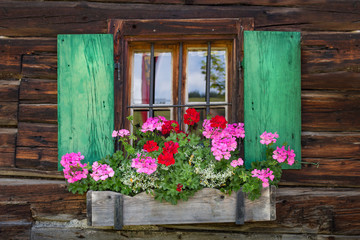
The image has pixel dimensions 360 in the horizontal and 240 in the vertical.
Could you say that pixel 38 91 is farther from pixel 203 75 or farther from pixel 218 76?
pixel 218 76

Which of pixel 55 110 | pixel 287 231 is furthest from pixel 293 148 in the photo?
pixel 55 110

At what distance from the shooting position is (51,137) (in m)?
2.75

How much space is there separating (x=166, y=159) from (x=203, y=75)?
35.3 inches

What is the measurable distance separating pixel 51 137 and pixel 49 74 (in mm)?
513

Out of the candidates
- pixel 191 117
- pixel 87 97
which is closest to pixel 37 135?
pixel 87 97

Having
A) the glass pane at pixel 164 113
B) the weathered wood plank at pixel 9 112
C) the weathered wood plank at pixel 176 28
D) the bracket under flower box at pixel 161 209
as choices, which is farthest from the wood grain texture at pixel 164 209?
the weathered wood plank at pixel 176 28

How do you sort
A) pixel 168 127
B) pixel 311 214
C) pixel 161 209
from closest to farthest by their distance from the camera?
pixel 161 209, pixel 168 127, pixel 311 214

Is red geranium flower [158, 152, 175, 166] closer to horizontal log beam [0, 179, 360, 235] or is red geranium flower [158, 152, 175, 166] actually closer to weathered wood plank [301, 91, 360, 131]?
horizontal log beam [0, 179, 360, 235]

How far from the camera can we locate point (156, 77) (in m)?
2.89

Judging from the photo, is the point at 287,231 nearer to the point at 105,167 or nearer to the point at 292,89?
the point at 292,89

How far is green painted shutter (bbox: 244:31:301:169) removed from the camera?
2627 mm

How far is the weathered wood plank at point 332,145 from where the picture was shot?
2723 millimetres

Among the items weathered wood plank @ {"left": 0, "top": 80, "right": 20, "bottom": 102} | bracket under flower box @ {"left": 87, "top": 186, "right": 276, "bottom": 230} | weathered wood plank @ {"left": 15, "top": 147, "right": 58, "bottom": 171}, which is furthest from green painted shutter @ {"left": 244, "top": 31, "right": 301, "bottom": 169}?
weathered wood plank @ {"left": 0, "top": 80, "right": 20, "bottom": 102}

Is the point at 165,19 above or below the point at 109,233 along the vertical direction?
above
